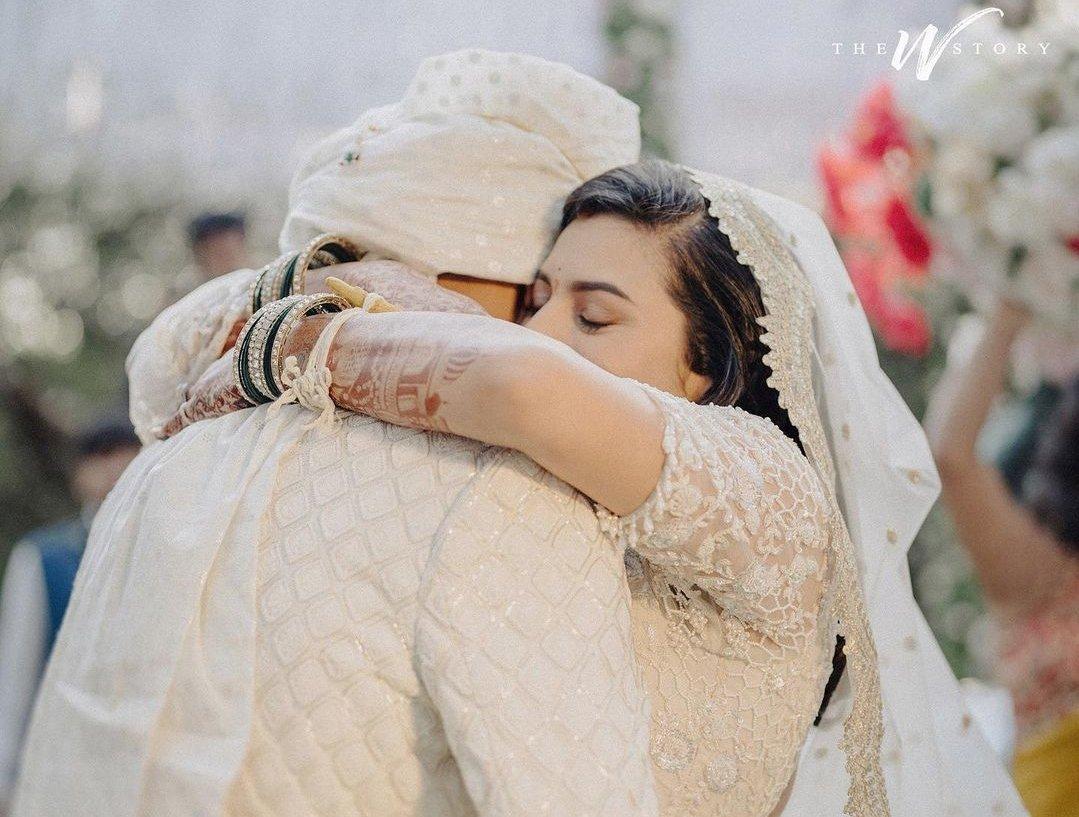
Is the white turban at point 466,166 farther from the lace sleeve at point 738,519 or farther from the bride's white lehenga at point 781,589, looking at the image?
the lace sleeve at point 738,519

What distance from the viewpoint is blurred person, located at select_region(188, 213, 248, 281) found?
519cm

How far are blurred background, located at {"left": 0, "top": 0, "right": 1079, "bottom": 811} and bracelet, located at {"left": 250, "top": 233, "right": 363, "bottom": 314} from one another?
1.17m

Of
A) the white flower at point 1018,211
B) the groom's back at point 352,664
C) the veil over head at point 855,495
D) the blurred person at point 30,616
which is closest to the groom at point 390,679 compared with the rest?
the groom's back at point 352,664

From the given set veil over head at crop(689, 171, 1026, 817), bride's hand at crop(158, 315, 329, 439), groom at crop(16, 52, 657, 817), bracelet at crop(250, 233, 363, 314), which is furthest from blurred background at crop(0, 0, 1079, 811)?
groom at crop(16, 52, 657, 817)

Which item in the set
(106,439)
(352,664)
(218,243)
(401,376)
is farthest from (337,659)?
(218,243)

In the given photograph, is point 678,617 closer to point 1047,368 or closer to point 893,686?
point 893,686

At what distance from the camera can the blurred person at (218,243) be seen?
5.19m

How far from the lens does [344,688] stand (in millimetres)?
1597

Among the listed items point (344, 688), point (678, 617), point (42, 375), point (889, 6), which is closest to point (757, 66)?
point (889, 6)

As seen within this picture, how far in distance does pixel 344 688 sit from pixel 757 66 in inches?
218

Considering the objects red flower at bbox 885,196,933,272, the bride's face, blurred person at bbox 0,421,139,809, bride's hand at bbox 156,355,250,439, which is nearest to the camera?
bride's hand at bbox 156,355,250,439

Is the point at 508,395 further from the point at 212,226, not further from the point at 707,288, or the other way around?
the point at 212,226

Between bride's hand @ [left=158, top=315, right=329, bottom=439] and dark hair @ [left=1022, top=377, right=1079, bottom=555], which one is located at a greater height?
bride's hand @ [left=158, top=315, right=329, bottom=439]

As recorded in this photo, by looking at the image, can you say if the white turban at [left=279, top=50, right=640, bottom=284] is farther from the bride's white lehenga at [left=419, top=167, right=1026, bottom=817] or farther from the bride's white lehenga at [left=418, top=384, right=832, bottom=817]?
the bride's white lehenga at [left=418, top=384, right=832, bottom=817]
